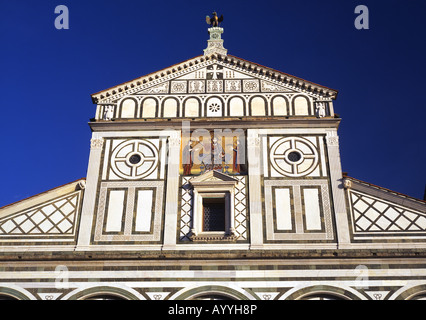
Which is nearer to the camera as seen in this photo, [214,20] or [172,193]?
[172,193]

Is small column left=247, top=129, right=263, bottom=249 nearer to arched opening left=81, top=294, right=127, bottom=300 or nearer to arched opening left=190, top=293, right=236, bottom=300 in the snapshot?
arched opening left=190, top=293, right=236, bottom=300

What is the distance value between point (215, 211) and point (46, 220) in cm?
486

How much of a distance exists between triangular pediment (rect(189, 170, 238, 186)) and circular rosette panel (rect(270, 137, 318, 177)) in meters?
1.44

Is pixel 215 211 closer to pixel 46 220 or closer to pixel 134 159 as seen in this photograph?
pixel 134 159

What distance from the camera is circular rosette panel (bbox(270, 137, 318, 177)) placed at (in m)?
16.7

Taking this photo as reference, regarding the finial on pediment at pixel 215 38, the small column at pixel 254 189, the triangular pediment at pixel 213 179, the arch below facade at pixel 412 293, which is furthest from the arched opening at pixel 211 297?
the finial on pediment at pixel 215 38

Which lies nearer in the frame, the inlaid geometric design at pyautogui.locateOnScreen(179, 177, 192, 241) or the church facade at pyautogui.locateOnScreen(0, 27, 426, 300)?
the church facade at pyautogui.locateOnScreen(0, 27, 426, 300)

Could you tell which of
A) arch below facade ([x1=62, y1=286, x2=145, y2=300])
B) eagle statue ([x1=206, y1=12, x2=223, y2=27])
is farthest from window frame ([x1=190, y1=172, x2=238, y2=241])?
eagle statue ([x1=206, y1=12, x2=223, y2=27])

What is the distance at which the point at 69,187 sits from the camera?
1659cm

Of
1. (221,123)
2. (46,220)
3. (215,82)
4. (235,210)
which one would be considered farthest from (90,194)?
(215,82)

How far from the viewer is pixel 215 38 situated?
2000 cm
